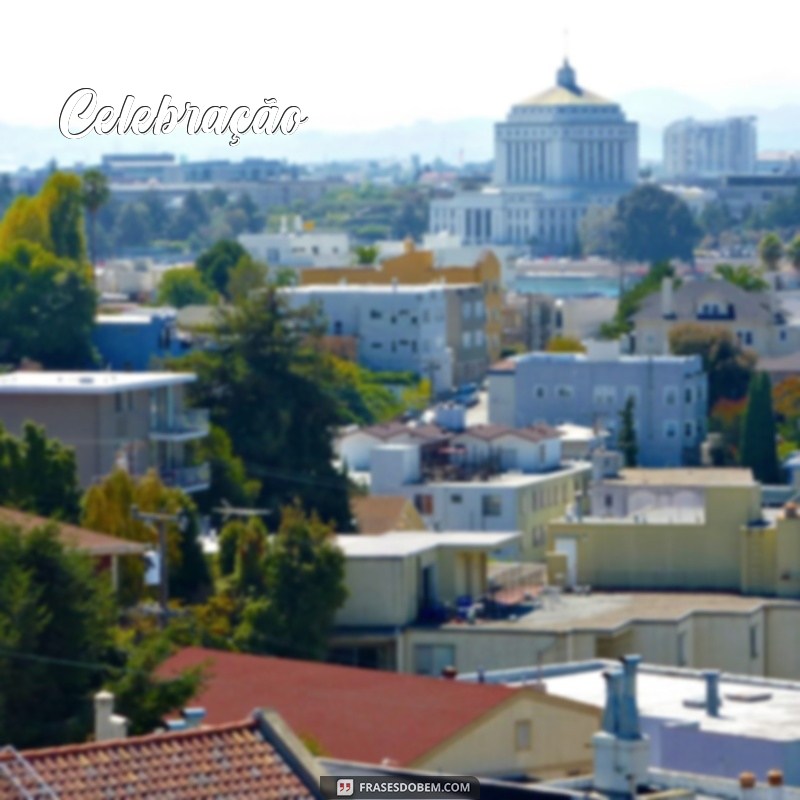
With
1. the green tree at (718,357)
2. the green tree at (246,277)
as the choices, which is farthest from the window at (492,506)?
the green tree at (246,277)

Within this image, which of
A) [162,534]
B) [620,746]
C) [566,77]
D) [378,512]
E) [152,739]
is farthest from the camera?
[566,77]

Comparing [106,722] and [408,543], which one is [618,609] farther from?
[106,722]

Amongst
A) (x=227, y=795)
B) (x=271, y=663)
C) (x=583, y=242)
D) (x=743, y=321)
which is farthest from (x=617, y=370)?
(x=583, y=242)

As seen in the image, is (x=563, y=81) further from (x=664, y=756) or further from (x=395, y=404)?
(x=664, y=756)

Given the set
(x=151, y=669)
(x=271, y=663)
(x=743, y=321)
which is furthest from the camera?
(x=743, y=321)

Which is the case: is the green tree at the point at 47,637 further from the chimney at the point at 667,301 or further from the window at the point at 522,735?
the chimney at the point at 667,301

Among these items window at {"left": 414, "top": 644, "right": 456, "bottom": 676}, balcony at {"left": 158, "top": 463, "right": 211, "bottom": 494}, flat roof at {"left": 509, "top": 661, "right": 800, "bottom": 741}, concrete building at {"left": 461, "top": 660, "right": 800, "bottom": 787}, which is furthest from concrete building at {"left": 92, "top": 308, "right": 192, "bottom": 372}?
concrete building at {"left": 461, "top": 660, "right": 800, "bottom": 787}

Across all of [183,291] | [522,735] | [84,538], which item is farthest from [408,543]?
[183,291]
